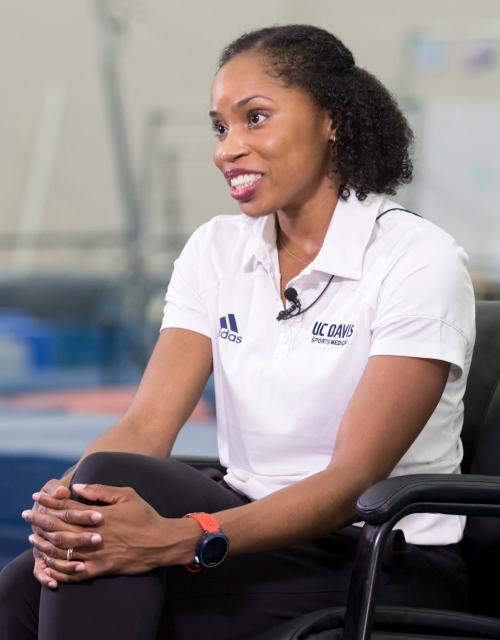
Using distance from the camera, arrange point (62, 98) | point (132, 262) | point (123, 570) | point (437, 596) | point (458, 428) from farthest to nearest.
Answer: point (62, 98) < point (132, 262) < point (458, 428) < point (437, 596) < point (123, 570)

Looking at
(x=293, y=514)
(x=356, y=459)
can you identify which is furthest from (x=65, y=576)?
(x=356, y=459)

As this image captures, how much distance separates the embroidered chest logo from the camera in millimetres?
1464

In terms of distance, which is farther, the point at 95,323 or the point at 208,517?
the point at 95,323

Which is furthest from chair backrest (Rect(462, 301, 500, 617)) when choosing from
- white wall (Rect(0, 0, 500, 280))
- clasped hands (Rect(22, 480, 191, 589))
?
white wall (Rect(0, 0, 500, 280))

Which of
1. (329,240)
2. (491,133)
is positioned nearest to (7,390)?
(491,133)

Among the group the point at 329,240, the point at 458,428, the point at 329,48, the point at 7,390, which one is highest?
the point at 329,48

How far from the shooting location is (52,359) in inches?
257

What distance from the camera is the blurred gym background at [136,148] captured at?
571 cm

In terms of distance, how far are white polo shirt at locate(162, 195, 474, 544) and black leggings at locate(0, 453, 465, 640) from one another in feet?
0.25

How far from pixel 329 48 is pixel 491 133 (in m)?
4.26

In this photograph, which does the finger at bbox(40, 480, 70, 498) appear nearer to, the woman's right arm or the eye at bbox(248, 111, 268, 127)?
the woman's right arm

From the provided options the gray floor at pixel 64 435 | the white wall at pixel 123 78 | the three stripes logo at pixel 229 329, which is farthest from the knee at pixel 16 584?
the white wall at pixel 123 78

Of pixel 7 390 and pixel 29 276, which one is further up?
pixel 29 276

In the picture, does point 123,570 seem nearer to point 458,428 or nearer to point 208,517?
point 208,517
